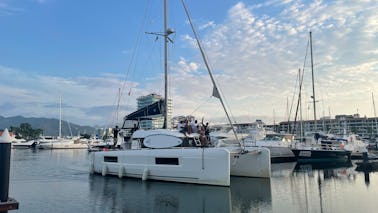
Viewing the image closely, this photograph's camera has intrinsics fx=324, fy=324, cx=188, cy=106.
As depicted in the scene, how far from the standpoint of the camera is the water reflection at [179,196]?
12031 millimetres

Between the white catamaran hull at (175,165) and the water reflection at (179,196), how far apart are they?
407mm

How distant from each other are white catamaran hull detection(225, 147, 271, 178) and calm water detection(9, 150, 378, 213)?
0.55 m

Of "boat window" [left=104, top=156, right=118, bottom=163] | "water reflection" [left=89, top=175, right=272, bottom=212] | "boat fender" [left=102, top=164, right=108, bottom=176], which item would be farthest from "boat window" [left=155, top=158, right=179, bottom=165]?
"boat fender" [left=102, top=164, right=108, bottom=176]

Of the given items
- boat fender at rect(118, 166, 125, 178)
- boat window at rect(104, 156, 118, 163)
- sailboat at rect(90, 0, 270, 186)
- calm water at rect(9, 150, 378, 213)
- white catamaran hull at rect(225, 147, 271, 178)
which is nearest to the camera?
calm water at rect(9, 150, 378, 213)

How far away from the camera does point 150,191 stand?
50.4 feet

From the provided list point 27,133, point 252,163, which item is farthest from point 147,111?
point 27,133

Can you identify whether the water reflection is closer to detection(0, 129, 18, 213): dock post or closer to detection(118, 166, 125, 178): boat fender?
detection(118, 166, 125, 178): boat fender

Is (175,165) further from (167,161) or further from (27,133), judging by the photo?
(27,133)

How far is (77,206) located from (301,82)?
3498cm

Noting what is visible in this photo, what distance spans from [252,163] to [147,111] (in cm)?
771

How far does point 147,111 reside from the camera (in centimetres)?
2178

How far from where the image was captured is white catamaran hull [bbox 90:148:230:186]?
1526 cm

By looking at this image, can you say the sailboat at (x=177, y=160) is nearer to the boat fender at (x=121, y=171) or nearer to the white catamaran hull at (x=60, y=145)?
the boat fender at (x=121, y=171)

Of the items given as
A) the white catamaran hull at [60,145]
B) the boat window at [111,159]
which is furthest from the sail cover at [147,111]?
the white catamaran hull at [60,145]
